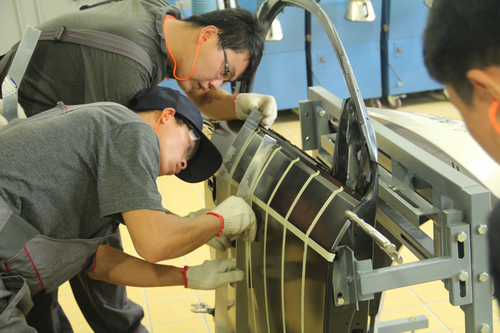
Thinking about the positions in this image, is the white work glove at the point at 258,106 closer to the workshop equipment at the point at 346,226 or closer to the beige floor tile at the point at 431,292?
the workshop equipment at the point at 346,226

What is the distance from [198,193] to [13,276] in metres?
2.60

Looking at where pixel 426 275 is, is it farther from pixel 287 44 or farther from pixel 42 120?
pixel 287 44

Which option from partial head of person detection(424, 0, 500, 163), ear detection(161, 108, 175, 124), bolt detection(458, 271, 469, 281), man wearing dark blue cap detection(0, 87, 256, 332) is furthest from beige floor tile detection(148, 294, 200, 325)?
partial head of person detection(424, 0, 500, 163)

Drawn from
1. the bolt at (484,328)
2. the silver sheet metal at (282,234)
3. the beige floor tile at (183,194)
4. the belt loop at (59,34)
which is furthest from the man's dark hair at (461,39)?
the beige floor tile at (183,194)

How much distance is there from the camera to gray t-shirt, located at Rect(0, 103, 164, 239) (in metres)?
1.10

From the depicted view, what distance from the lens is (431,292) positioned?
247cm

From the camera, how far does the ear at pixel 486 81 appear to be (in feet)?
1.61

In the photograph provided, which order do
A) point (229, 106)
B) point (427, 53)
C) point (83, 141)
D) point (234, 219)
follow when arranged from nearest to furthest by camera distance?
point (427, 53), point (83, 141), point (234, 219), point (229, 106)

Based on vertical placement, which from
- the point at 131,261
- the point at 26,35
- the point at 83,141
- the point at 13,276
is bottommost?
the point at 131,261

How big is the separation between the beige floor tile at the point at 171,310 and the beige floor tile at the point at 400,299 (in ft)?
3.36

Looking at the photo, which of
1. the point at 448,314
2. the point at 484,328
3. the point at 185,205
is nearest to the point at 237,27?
the point at 484,328

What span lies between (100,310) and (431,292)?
173 cm

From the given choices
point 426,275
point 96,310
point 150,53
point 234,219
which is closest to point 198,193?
point 96,310

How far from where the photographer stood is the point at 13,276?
114 centimetres
